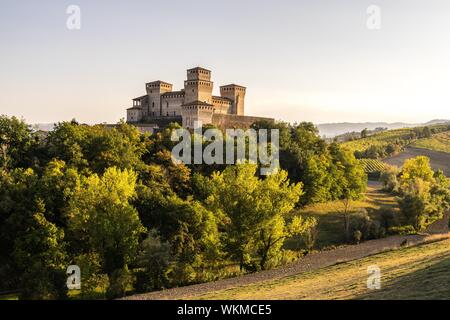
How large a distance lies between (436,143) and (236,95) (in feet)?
240

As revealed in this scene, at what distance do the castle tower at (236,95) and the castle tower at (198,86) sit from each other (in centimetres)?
605

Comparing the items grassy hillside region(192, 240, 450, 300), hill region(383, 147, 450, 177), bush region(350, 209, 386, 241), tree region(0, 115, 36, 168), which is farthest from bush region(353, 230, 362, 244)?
hill region(383, 147, 450, 177)

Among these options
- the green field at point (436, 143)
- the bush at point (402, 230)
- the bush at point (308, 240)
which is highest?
the green field at point (436, 143)

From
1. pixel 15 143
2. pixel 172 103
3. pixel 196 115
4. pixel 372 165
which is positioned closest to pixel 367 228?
pixel 196 115

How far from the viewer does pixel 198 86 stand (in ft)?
244

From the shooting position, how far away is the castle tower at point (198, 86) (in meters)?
74.4

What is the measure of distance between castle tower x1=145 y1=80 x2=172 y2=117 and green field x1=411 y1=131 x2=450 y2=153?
78191mm

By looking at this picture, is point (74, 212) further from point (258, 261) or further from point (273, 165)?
point (273, 165)

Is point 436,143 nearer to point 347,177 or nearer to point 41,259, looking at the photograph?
point 347,177

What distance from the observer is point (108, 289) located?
2758 centimetres

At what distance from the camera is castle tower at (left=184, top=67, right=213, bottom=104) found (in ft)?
244

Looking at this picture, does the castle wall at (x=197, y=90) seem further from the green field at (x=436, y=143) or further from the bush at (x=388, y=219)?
the green field at (x=436, y=143)

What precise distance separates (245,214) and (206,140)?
21.6 meters

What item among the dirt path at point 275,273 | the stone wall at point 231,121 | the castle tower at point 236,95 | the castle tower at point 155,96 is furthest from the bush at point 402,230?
the castle tower at point 155,96
